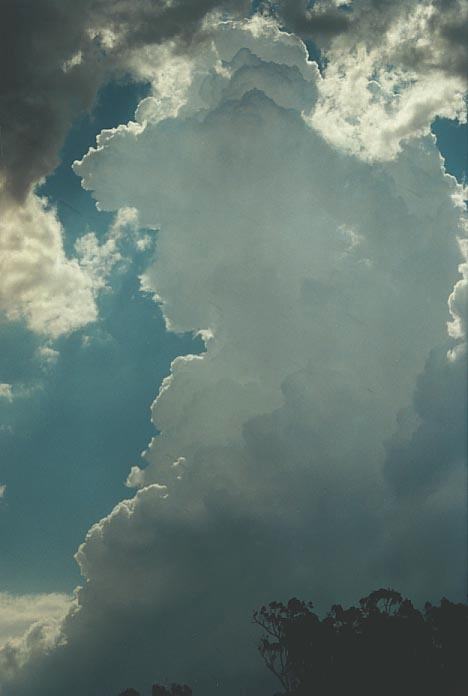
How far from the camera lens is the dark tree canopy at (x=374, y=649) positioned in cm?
6519

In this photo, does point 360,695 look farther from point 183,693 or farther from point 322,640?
point 183,693

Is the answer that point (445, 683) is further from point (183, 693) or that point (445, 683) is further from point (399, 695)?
point (183, 693)

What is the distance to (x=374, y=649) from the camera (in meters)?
66.2

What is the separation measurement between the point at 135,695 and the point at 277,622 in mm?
18507

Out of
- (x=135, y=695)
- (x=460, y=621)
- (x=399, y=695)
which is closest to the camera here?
(x=399, y=695)

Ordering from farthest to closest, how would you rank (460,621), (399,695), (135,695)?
1. (135,695)
2. (460,621)
3. (399,695)

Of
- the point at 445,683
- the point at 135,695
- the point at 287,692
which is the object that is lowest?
the point at 445,683

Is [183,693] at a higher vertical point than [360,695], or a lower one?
higher

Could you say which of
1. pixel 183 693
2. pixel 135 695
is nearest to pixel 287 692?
pixel 183 693

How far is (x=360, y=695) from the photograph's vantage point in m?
64.8

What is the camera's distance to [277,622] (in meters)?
72.0

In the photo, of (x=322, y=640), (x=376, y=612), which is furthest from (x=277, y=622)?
(x=376, y=612)

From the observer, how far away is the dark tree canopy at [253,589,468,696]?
214 feet

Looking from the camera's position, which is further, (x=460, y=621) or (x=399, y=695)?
(x=460, y=621)
